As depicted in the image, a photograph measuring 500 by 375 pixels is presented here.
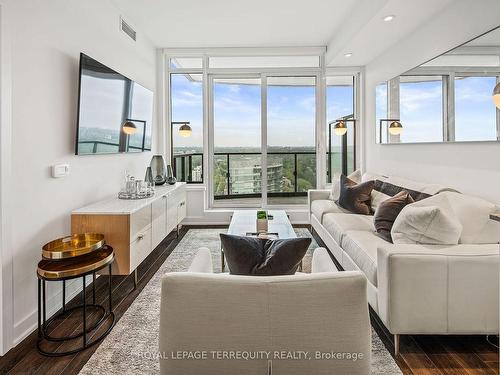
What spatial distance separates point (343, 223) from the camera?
351 cm

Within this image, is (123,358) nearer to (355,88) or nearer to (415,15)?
(415,15)

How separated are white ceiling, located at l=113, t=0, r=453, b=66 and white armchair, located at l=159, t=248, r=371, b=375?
115 inches

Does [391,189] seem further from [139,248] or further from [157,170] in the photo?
[157,170]

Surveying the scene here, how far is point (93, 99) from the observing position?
3107 millimetres

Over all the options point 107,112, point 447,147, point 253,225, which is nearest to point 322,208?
point 253,225

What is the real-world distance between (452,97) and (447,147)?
1.48ft

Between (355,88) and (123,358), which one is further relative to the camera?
(355,88)

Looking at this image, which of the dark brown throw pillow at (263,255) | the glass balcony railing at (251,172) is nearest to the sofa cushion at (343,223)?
the dark brown throw pillow at (263,255)

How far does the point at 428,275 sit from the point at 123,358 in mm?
1833

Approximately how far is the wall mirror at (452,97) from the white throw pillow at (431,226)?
0.90m

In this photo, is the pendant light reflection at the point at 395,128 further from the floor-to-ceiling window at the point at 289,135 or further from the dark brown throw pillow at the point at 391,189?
the floor-to-ceiling window at the point at 289,135

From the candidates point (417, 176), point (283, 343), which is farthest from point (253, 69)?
point (283, 343)

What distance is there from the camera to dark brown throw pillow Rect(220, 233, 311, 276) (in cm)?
152

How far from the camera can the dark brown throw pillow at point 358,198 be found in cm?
402
